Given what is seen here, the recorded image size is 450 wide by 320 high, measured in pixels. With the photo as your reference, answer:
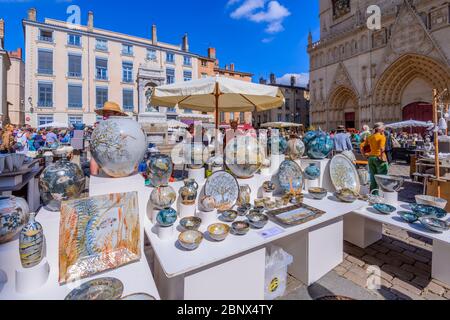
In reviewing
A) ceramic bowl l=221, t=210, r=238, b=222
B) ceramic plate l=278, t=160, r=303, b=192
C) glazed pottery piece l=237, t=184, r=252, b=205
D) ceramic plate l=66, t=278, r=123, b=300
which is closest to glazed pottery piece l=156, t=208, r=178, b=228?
ceramic plate l=66, t=278, r=123, b=300

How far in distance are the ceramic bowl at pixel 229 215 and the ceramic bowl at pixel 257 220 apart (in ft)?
0.51

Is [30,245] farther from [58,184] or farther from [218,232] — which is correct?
[218,232]

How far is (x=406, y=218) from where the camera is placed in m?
2.57

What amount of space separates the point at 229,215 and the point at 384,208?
219 centimetres

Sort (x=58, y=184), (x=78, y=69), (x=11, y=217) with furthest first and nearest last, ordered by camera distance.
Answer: (x=78, y=69), (x=58, y=184), (x=11, y=217)

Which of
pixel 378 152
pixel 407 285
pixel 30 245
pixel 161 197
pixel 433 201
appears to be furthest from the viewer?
pixel 378 152

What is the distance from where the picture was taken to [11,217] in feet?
4.62

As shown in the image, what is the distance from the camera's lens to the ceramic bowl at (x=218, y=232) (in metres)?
1.89

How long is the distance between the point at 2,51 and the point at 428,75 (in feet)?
120

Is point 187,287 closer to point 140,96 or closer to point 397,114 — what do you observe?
point 140,96

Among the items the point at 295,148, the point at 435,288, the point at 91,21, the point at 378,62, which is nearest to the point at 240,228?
the point at 295,148

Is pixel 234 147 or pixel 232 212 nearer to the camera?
pixel 232 212

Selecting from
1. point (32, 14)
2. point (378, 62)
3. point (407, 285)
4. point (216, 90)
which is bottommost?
point (407, 285)

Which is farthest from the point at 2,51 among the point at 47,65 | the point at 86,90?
the point at 86,90
